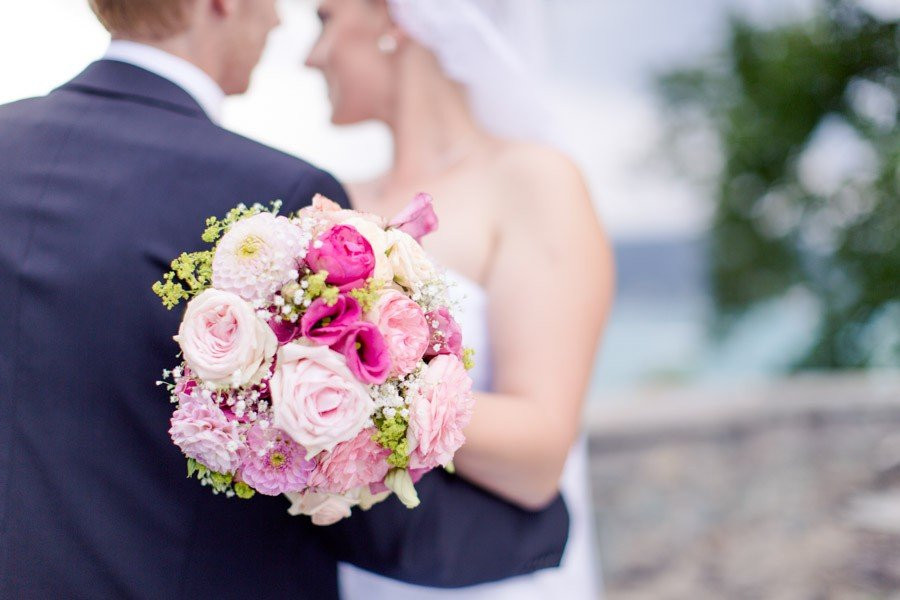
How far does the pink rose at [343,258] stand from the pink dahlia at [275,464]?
229mm

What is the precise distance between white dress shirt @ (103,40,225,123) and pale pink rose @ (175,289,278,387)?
1.88ft

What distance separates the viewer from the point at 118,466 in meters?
1.48

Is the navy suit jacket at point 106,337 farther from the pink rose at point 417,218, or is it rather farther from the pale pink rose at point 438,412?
the pale pink rose at point 438,412

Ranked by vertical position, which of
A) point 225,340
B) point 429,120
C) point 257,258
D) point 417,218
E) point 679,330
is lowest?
point 225,340

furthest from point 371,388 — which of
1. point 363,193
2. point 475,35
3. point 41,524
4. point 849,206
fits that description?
point 849,206

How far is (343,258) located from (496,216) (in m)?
1.22

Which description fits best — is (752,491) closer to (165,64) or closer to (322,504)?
(322,504)

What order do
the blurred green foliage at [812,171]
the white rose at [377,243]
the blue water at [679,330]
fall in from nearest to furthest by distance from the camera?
the white rose at [377,243] → the blurred green foliage at [812,171] → the blue water at [679,330]

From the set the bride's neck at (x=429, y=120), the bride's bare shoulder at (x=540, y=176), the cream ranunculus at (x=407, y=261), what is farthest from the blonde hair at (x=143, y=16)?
the bride's neck at (x=429, y=120)

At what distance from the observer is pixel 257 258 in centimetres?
121

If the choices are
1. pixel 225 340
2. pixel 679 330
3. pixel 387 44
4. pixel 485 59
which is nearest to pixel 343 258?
pixel 225 340

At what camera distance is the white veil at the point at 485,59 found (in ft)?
8.27

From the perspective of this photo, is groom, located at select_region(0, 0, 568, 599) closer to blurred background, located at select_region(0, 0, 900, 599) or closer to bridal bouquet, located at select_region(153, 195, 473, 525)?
bridal bouquet, located at select_region(153, 195, 473, 525)

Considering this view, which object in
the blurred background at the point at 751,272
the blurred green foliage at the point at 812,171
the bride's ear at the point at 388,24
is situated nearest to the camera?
the bride's ear at the point at 388,24
